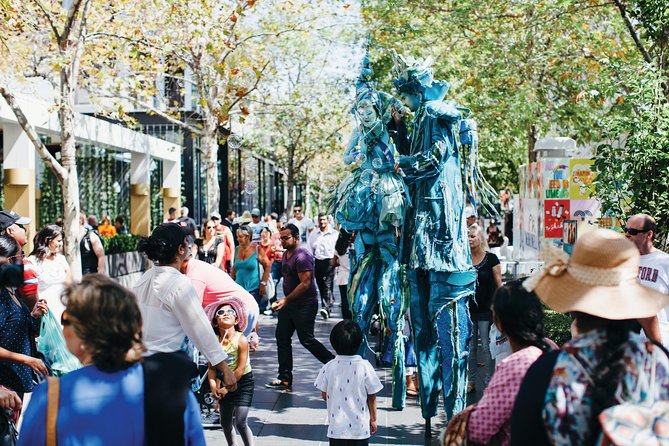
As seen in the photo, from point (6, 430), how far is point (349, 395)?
2019 millimetres

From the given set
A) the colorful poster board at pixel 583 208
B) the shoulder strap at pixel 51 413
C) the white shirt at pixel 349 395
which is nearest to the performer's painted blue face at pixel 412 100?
the white shirt at pixel 349 395

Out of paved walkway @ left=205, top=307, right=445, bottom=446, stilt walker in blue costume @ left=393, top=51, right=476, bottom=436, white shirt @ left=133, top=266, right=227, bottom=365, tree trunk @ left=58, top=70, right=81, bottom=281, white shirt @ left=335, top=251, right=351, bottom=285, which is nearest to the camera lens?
white shirt @ left=133, top=266, right=227, bottom=365

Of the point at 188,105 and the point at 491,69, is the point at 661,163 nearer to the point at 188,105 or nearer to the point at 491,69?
the point at 491,69

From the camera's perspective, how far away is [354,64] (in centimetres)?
2659

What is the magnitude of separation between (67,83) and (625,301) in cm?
908

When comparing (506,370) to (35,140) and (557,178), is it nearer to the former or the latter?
(35,140)

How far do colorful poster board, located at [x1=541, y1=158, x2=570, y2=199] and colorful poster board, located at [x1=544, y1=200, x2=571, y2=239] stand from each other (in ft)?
0.38

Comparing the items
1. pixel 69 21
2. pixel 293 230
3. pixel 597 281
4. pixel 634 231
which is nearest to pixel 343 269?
pixel 293 230

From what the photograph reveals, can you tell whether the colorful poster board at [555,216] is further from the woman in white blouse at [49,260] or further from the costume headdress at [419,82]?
the woman in white blouse at [49,260]

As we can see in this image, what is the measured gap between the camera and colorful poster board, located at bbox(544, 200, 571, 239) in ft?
48.1

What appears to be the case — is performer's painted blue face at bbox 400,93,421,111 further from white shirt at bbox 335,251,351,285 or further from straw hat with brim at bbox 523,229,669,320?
white shirt at bbox 335,251,351,285

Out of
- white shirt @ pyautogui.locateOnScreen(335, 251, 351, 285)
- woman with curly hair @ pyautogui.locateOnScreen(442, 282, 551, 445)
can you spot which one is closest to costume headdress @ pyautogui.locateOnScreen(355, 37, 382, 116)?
woman with curly hair @ pyautogui.locateOnScreen(442, 282, 551, 445)

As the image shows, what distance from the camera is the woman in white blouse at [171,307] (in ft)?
15.1

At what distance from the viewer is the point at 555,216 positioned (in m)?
14.8
